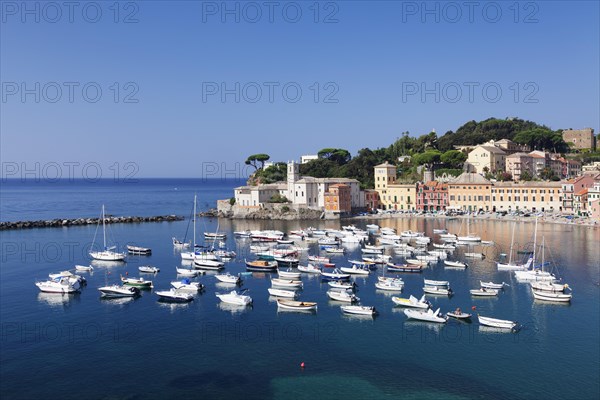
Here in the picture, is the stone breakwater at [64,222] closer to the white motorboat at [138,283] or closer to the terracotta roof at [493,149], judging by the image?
the white motorboat at [138,283]

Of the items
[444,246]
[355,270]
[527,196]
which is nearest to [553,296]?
[355,270]

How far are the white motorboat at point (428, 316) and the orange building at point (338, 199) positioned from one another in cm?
4389

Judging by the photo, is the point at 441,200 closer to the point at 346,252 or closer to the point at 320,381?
the point at 346,252

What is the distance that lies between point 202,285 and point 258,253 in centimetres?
1076

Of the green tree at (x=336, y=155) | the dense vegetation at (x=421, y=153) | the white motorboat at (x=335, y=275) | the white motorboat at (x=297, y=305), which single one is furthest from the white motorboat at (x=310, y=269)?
the green tree at (x=336, y=155)

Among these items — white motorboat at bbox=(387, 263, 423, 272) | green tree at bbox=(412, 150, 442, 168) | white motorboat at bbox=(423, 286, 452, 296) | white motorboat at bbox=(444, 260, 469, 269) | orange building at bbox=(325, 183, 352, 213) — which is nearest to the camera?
white motorboat at bbox=(423, 286, 452, 296)

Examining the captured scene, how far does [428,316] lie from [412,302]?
2.07 metres

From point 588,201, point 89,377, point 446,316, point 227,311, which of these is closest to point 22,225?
point 227,311

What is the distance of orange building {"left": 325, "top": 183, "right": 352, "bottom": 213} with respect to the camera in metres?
68.8

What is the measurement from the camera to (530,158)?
247ft

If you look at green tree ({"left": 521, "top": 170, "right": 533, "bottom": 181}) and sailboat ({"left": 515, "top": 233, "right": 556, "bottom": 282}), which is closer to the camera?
sailboat ({"left": 515, "top": 233, "right": 556, "bottom": 282})

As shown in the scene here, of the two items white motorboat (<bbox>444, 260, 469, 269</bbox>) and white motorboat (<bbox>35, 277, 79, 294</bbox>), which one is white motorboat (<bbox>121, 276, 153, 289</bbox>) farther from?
white motorboat (<bbox>444, 260, 469, 269</bbox>)

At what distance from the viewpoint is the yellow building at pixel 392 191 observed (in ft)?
236

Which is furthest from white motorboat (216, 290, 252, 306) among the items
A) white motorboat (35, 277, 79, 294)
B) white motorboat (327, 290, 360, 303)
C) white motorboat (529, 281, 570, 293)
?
white motorboat (529, 281, 570, 293)
